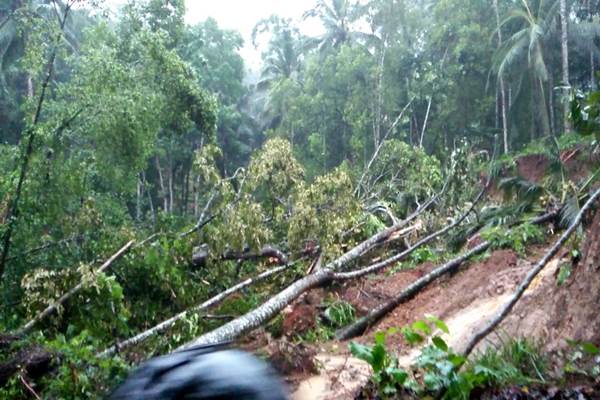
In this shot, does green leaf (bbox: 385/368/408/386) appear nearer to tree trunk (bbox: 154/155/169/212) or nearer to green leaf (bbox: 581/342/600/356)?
green leaf (bbox: 581/342/600/356)

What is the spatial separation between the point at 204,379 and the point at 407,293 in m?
8.73

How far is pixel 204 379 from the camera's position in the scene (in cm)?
108

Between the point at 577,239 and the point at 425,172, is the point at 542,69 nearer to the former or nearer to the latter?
the point at 425,172

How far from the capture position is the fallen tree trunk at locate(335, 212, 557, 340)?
8.81 meters

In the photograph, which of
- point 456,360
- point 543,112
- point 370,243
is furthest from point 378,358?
point 543,112

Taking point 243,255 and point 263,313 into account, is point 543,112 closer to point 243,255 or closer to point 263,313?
point 243,255

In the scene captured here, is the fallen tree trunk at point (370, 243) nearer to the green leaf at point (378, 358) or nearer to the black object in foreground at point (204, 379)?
the green leaf at point (378, 358)

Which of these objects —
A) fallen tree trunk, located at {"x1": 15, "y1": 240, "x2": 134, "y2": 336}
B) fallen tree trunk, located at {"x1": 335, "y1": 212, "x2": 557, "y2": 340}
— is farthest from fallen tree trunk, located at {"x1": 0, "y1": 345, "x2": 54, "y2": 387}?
fallen tree trunk, located at {"x1": 335, "y1": 212, "x2": 557, "y2": 340}

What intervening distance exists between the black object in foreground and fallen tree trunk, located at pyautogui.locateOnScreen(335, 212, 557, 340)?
7.75m

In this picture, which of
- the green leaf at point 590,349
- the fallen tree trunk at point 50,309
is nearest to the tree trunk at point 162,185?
the fallen tree trunk at point 50,309

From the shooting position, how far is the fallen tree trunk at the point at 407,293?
347 inches

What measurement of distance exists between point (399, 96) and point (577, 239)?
59.5 ft

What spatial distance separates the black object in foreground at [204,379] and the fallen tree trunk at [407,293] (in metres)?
7.75

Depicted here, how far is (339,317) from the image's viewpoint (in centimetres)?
936
